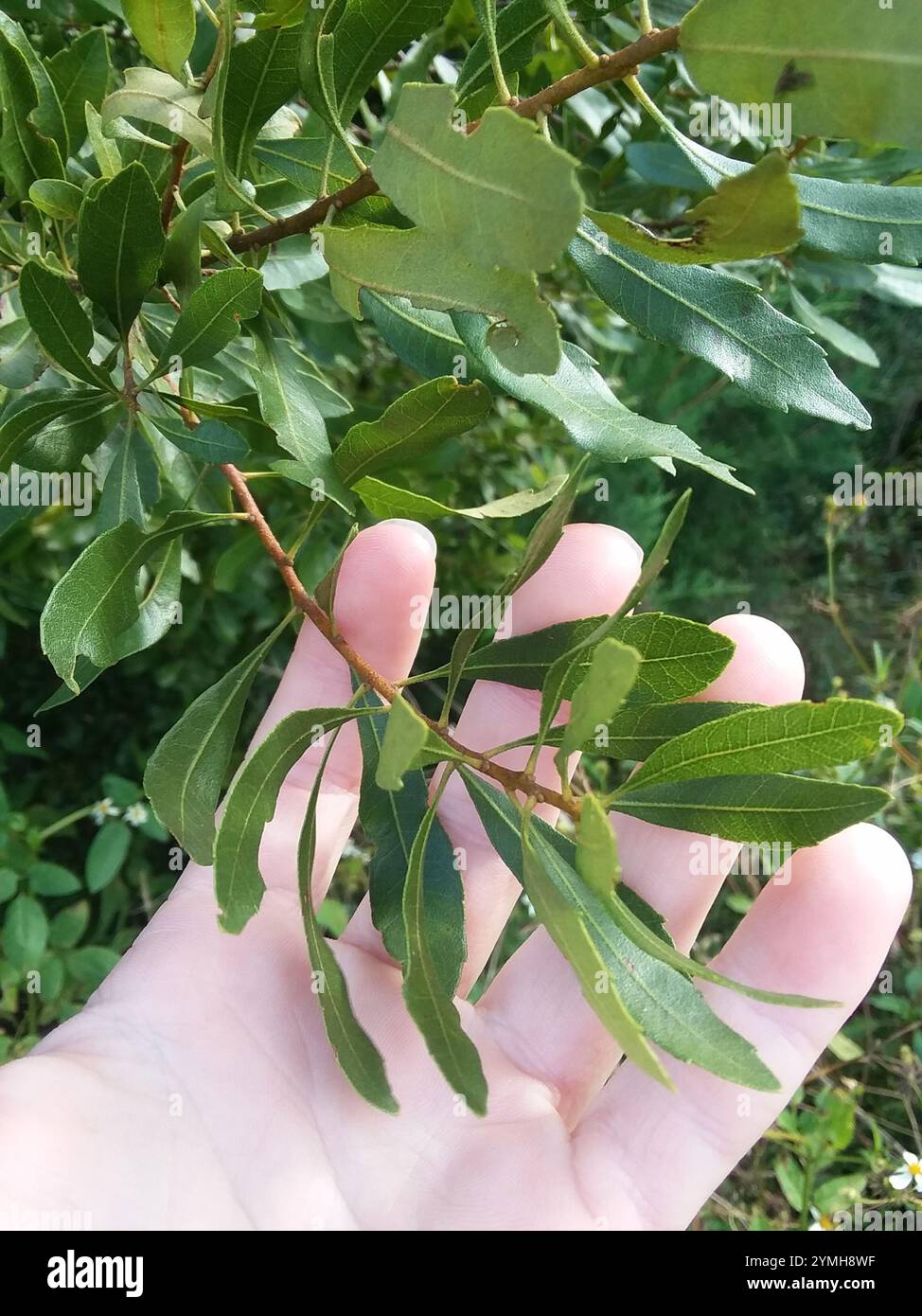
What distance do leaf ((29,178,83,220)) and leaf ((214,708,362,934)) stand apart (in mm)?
431

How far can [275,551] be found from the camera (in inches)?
34.8

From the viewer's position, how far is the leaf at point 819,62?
50 cm

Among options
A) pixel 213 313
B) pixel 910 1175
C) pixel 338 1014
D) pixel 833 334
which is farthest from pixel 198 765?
pixel 910 1175

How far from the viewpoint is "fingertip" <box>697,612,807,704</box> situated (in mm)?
1135

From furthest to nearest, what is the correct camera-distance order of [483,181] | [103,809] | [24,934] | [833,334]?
[103,809] → [24,934] → [833,334] → [483,181]

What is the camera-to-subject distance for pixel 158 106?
721 mm

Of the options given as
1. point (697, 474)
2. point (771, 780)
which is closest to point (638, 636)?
point (771, 780)

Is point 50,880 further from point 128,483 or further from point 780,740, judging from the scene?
point 780,740

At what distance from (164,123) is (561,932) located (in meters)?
0.64

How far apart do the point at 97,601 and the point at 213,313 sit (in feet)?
0.79

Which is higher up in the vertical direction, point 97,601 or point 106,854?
point 97,601

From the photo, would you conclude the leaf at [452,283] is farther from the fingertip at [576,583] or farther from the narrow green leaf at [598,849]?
the fingertip at [576,583]

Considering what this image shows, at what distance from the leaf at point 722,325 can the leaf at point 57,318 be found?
38 centimetres

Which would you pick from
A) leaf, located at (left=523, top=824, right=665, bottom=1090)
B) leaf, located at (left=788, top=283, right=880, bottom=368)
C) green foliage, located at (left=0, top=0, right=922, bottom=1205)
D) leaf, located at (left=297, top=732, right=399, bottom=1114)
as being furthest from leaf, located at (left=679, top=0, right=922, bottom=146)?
leaf, located at (left=788, top=283, right=880, bottom=368)
